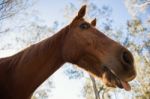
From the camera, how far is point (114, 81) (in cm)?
324

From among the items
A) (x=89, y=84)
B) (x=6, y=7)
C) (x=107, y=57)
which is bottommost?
(x=89, y=84)

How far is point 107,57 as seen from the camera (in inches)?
129

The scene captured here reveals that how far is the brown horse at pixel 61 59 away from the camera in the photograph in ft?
11.0

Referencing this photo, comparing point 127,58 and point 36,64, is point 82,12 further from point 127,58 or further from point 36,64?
point 127,58

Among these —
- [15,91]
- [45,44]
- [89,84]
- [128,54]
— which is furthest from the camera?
[89,84]

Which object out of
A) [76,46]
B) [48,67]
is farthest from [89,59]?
[48,67]

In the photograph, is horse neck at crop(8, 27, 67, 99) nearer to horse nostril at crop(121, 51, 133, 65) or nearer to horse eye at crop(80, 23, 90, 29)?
horse eye at crop(80, 23, 90, 29)

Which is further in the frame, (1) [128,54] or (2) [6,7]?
(2) [6,7]

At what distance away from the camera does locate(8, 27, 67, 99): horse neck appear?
3537 mm

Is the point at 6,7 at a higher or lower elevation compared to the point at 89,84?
higher

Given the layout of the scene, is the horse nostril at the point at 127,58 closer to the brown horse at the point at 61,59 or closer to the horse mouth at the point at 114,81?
the brown horse at the point at 61,59

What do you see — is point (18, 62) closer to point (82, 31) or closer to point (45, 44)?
point (45, 44)

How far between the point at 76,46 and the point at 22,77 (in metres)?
0.79

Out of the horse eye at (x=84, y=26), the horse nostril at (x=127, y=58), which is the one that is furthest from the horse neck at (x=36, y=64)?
the horse nostril at (x=127, y=58)
